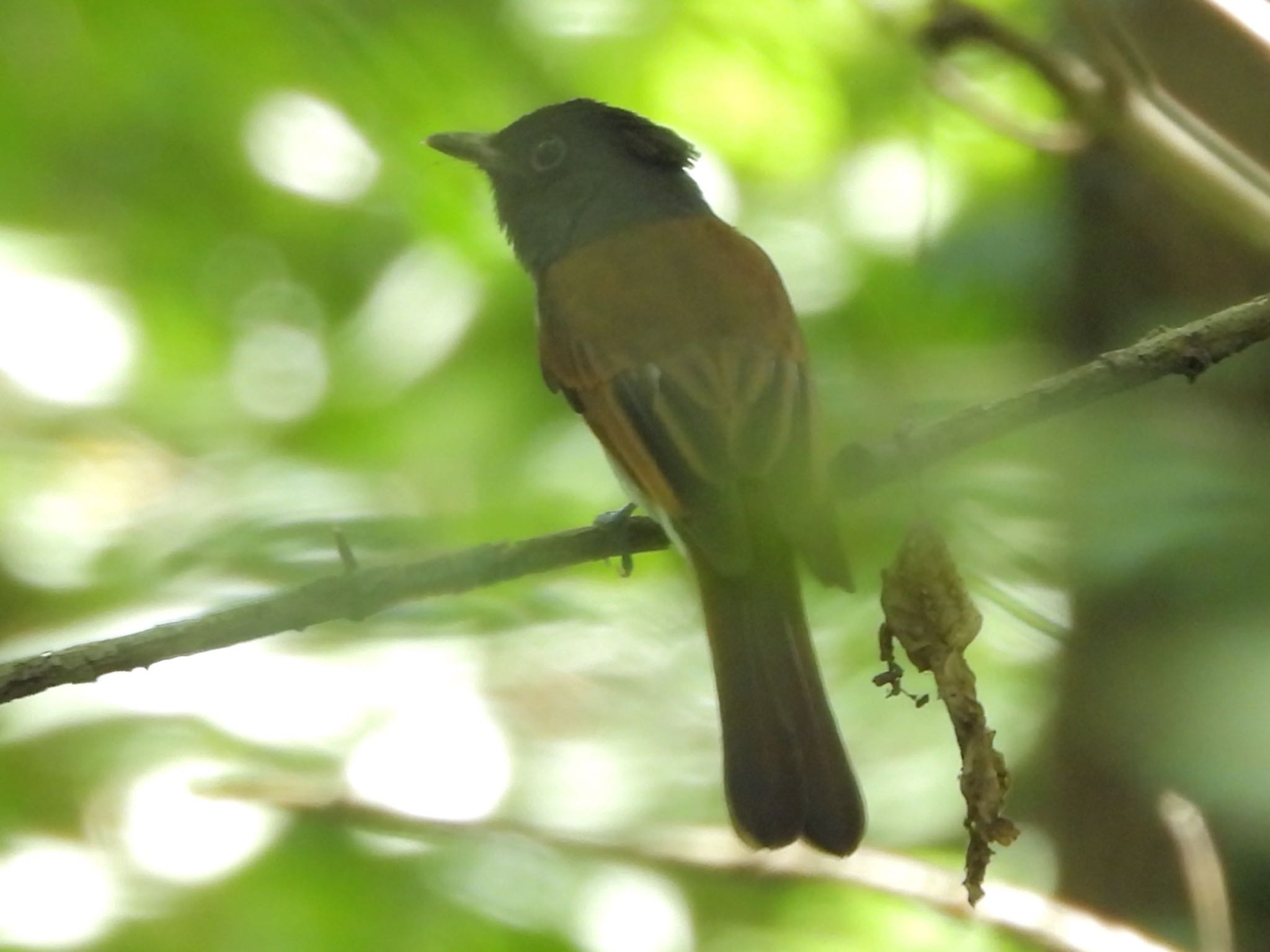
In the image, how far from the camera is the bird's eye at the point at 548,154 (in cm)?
489

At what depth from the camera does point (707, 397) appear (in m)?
3.73

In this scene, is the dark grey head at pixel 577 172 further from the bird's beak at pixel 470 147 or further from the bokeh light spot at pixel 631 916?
the bokeh light spot at pixel 631 916

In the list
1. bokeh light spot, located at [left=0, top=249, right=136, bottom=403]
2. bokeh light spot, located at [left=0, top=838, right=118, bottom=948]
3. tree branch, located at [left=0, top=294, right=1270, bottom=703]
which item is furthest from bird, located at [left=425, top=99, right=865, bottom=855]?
bokeh light spot, located at [left=0, top=838, right=118, bottom=948]

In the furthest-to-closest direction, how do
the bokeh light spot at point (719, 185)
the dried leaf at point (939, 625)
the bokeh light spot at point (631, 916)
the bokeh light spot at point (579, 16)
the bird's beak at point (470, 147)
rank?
the bokeh light spot at point (719, 185) → the bokeh light spot at point (579, 16) → the bird's beak at point (470, 147) → the bokeh light spot at point (631, 916) → the dried leaf at point (939, 625)

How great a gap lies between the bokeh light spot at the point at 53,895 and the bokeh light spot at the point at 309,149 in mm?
1985

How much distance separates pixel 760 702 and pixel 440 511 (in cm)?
118

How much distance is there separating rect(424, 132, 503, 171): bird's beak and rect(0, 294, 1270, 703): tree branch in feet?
5.67

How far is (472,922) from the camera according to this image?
4.01 m

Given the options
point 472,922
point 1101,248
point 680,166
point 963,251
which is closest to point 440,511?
point 472,922

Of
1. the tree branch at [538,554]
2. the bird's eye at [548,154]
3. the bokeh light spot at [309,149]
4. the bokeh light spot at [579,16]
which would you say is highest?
the bokeh light spot at [579,16]

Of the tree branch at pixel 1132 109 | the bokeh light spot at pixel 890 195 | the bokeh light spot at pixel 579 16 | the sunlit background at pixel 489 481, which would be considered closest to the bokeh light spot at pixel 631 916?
the sunlit background at pixel 489 481

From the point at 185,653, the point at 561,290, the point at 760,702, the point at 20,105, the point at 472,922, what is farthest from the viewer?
the point at 20,105

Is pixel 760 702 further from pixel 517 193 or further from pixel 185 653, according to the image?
pixel 517 193

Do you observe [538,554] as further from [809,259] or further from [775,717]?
[809,259]
